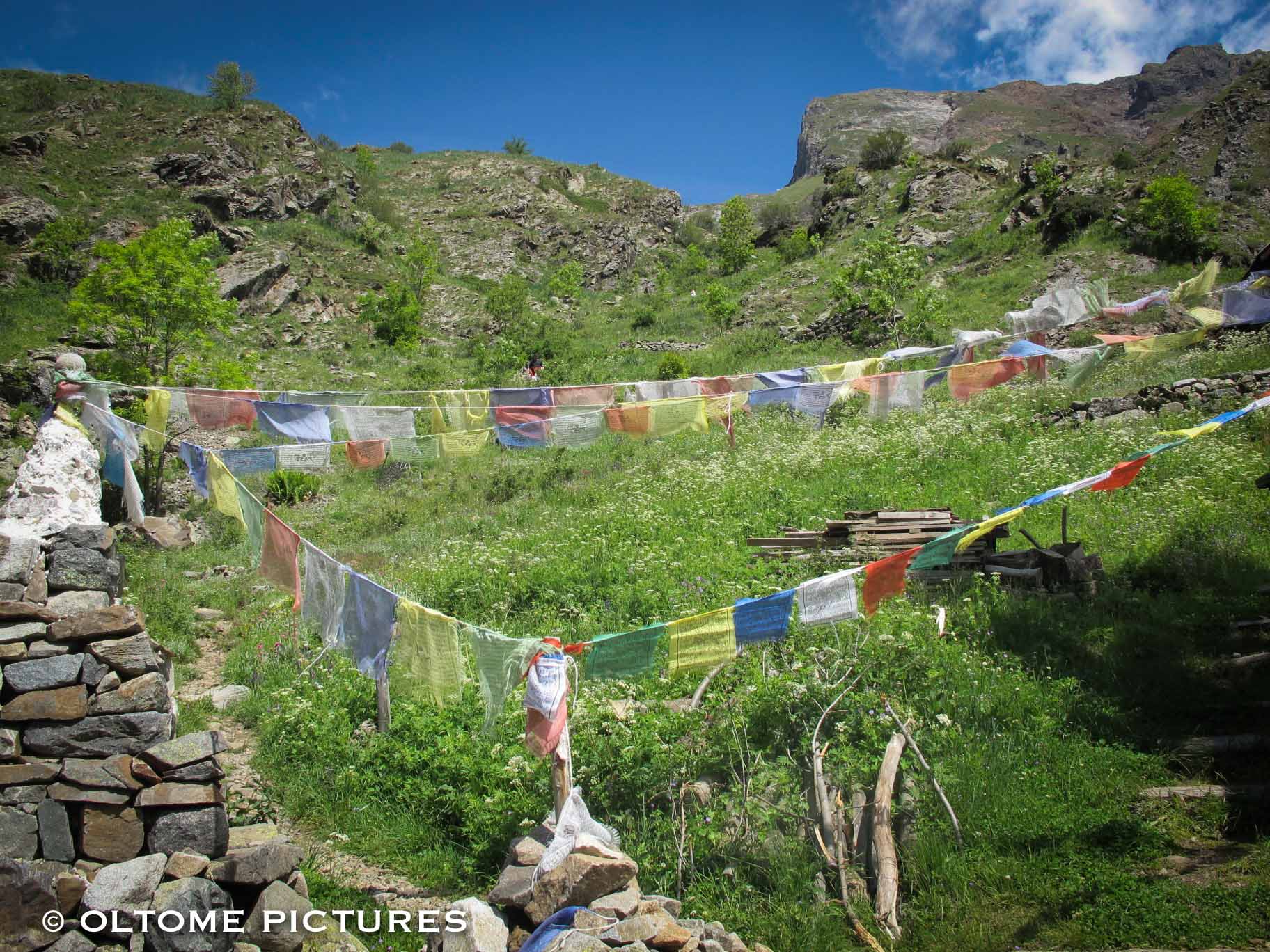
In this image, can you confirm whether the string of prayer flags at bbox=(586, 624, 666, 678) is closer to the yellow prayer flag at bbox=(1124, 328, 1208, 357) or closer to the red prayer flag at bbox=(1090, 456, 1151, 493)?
the red prayer flag at bbox=(1090, 456, 1151, 493)

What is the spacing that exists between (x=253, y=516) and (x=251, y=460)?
3935 mm

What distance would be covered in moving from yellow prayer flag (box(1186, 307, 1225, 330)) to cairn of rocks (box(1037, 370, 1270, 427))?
443 cm

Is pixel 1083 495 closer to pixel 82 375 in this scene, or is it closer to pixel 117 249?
pixel 82 375

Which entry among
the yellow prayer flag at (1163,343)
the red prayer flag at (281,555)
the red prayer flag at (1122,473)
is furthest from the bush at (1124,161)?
the red prayer flag at (281,555)

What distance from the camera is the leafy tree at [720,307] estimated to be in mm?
35375

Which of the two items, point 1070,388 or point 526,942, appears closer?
point 526,942

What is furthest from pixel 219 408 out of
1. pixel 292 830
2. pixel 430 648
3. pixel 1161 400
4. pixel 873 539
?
pixel 1161 400

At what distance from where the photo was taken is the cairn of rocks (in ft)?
44.0

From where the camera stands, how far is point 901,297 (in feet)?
91.4

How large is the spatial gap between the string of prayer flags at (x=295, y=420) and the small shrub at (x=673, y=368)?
615 inches

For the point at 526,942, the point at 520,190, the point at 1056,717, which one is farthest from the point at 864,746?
the point at 520,190

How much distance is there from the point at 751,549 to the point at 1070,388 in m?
10.0

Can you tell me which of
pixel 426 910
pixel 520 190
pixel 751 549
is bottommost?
pixel 426 910

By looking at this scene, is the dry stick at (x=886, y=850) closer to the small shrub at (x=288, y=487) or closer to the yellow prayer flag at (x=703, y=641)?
the yellow prayer flag at (x=703, y=641)
